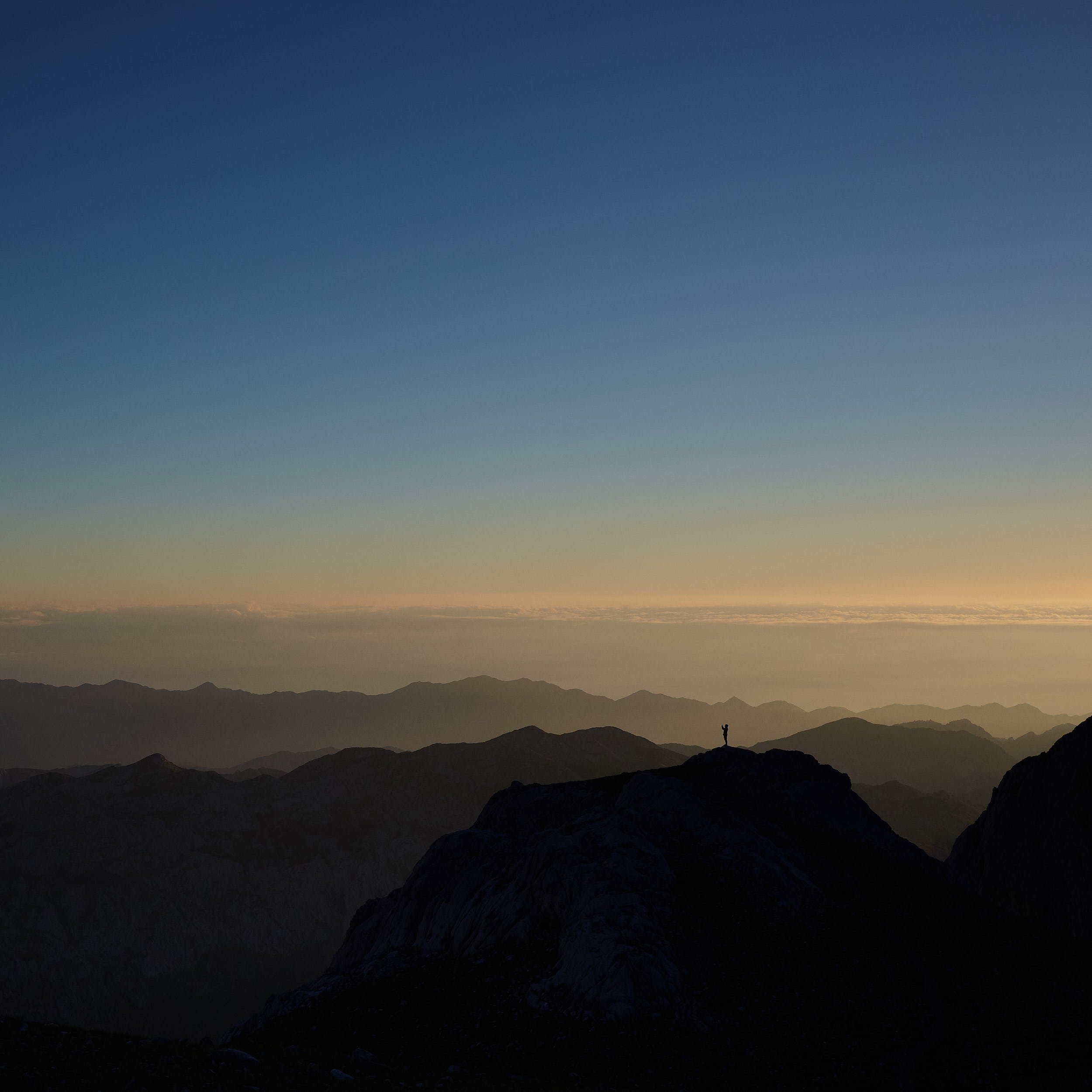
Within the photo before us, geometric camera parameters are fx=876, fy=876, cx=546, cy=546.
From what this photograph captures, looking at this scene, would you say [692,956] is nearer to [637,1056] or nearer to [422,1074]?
[637,1056]

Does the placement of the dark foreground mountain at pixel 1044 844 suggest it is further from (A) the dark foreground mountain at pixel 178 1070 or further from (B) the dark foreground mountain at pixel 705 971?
(A) the dark foreground mountain at pixel 178 1070

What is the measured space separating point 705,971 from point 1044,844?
52.9 meters

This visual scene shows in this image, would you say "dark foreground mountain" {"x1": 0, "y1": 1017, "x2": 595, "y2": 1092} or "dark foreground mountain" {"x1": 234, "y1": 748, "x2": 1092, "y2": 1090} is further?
"dark foreground mountain" {"x1": 234, "y1": 748, "x2": 1092, "y2": 1090}

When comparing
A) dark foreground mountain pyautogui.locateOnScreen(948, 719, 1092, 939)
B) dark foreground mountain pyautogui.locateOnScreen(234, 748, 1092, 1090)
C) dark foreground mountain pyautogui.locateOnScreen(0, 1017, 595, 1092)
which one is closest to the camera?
dark foreground mountain pyautogui.locateOnScreen(0, 1017, 595, 1092)

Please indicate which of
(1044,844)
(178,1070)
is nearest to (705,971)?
(178,1070)

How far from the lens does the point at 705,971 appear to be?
39000 millimetres

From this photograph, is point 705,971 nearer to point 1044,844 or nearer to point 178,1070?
point 178,1070

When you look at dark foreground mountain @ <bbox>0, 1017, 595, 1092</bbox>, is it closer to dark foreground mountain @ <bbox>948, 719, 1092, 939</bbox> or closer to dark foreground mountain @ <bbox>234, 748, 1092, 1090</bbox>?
dark foreground mountain @ <bbox>234, 748, 1092, 1090</bbox>

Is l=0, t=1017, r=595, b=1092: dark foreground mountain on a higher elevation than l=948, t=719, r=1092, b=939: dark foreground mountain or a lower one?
higher

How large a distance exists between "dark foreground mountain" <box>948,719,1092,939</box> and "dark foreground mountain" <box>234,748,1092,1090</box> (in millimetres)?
24246

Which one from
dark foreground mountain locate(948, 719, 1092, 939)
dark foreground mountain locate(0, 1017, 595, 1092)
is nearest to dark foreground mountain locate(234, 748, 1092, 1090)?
dark foreground mountain locate(0, 1017, 595, 1092)

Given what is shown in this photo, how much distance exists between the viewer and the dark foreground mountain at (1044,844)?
234 feet

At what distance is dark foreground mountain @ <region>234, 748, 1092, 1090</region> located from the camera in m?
34.2

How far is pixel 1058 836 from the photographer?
75250 millimetres
